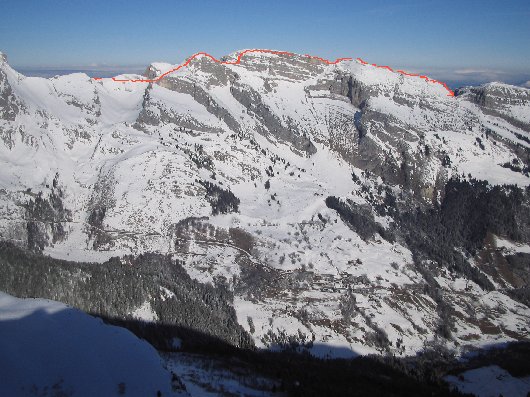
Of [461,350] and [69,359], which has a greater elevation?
[69,359]

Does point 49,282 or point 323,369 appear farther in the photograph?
point 49,282

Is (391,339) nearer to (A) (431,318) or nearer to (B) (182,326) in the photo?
(A) (431,318)

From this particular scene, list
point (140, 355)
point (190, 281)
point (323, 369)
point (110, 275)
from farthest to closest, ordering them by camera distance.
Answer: point (190, 281)
point (110, 275)
point (323, 369)
point (140, 355)

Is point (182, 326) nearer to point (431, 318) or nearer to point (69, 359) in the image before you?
point (69, 359)

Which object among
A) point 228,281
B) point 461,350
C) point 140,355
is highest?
point 140,355

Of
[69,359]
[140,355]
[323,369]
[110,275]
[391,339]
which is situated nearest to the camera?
[69,359]

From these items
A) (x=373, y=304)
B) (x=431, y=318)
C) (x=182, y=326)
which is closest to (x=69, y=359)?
(x=182, y=326)

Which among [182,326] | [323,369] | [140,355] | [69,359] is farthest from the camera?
[182,326]

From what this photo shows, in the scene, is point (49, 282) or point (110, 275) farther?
point (110, 275)

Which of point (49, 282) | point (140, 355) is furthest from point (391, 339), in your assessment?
point (140, 355)
